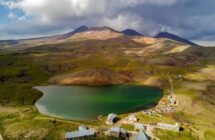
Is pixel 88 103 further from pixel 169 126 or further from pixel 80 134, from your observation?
pixel 169 126

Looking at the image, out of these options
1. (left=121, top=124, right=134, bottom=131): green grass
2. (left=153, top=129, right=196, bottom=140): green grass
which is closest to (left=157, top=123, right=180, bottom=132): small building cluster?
(left=153, top=129, right=196, bottom=140): green grass

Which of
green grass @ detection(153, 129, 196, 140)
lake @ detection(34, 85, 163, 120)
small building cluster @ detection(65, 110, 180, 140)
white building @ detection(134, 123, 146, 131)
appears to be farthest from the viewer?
lake @ detection(34, 85, 163, 120)

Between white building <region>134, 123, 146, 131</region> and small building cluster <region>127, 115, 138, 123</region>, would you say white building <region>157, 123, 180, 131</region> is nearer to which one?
white building <region>134, 123, 146, 131</region>

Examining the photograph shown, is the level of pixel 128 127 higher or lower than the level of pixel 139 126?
lower

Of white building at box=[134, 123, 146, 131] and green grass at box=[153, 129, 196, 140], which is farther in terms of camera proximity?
white building at box=[134, 123, 146, 131]

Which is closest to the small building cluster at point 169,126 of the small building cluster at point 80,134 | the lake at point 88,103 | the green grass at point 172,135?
the green grass at point 172,135

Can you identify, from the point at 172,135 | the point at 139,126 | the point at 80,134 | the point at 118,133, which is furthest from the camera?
the point at 139,126

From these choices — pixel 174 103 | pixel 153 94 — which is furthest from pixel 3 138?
pixel 153 94

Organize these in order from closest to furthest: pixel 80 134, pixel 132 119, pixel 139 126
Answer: pixel 80 134 → pixel 139 126 → pixel 132 119

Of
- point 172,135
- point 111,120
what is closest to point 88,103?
point 111,120
